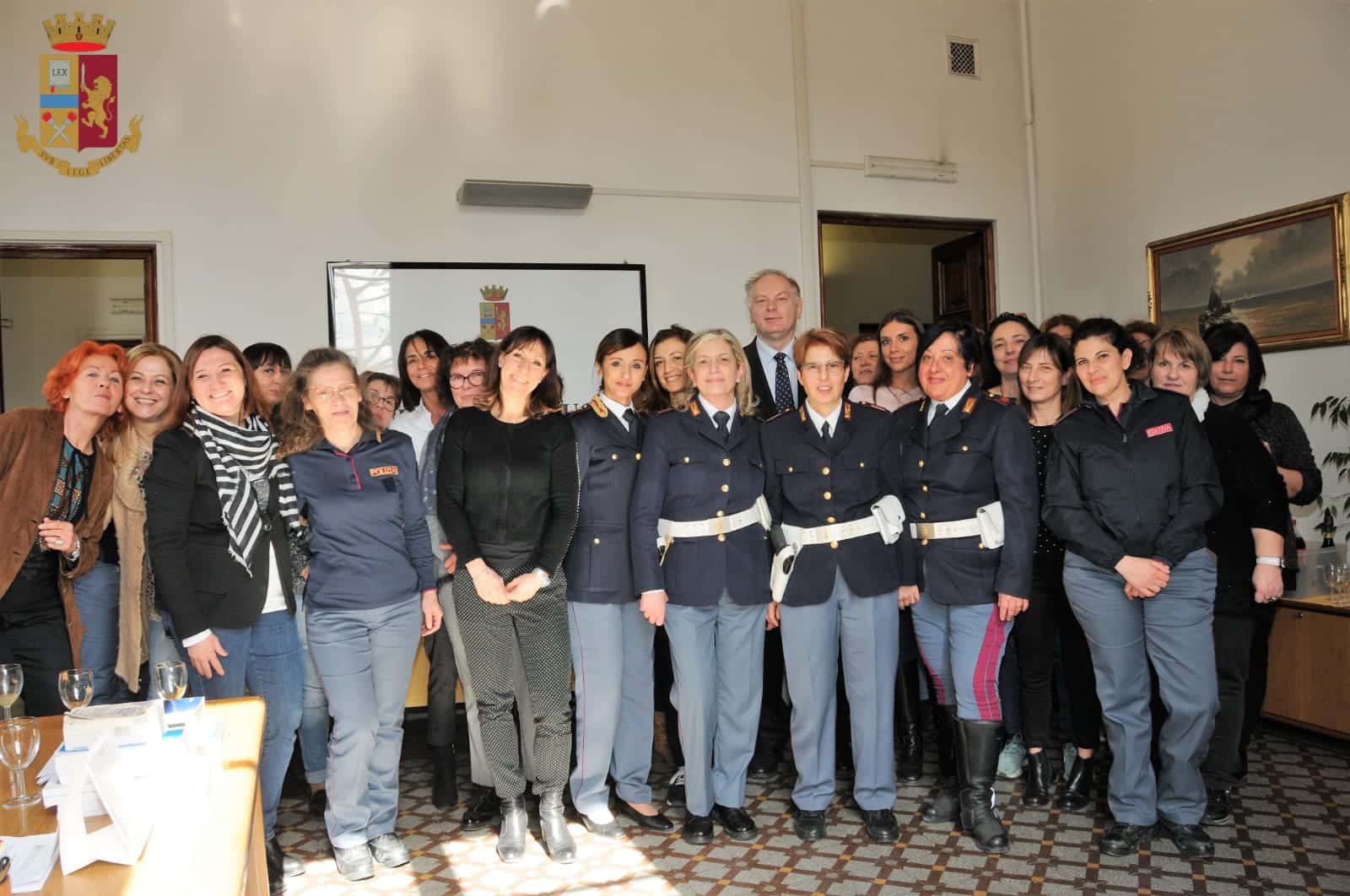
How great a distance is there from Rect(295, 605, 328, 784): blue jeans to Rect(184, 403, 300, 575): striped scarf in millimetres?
622

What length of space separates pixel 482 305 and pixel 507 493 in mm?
2809

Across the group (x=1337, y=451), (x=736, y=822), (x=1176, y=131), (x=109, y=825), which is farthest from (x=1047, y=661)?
(x=1176, y=131)

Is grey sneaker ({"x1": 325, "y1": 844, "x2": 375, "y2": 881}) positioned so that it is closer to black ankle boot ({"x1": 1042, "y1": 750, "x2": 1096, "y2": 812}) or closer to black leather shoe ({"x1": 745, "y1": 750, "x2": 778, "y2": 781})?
black leather shoe ({"x1": 745, "y1": 750, "x2": 778, "y2": 781})

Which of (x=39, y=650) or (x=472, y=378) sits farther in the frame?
(x=472, y=378)

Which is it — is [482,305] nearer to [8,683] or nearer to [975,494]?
[975,494]

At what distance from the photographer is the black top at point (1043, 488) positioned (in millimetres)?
3312

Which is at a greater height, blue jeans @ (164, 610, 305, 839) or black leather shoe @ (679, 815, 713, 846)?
blue jeans @ (164, 610, 305, 839)

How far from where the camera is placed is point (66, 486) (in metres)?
3.01

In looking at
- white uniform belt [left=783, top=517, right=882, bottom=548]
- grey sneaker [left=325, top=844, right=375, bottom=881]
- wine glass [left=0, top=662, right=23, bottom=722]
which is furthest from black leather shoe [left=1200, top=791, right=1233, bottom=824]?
wine glass [left=0, top=662, right=23, bottom=722]

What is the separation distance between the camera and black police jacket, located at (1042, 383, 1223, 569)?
2967 mm

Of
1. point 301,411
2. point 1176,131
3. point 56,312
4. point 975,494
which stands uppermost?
point 1176,131

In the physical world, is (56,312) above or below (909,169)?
below

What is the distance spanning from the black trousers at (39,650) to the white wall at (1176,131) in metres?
5.42

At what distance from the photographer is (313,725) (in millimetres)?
3484
